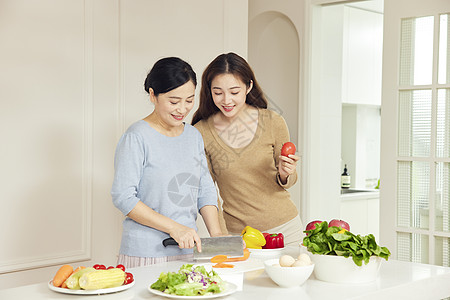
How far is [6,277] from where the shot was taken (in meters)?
2.52

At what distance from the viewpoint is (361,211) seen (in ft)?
17.6

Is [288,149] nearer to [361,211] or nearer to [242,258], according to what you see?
[242,258]

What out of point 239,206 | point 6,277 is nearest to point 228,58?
point 239,206

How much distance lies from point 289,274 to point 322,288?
121mm

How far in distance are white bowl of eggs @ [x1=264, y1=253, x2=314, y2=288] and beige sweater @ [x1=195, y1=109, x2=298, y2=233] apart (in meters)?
0.83

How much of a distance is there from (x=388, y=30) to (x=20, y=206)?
100 inches

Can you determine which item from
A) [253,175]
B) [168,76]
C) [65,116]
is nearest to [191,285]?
[168,76]

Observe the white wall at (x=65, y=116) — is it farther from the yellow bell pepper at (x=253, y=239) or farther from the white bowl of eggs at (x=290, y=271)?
the white bowl of eggs at (x=290, y=271)

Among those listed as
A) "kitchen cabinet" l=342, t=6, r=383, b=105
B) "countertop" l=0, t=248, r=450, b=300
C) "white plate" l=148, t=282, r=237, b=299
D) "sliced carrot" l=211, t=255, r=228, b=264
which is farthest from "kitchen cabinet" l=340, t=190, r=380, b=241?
"white plate" l=148, t=282, r=237, b=299

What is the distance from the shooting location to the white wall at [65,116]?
2508mm

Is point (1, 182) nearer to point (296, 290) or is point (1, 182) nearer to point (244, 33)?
point (296, 290)

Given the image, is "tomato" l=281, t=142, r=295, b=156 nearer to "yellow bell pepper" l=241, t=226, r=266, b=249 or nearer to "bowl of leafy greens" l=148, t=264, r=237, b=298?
"yellow bell pepper" l=241, t=226, r=266, b=249

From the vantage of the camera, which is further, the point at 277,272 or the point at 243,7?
the point at 243,7

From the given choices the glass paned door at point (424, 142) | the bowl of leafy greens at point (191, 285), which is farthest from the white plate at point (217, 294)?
the glass paned door at point (424, 142)
